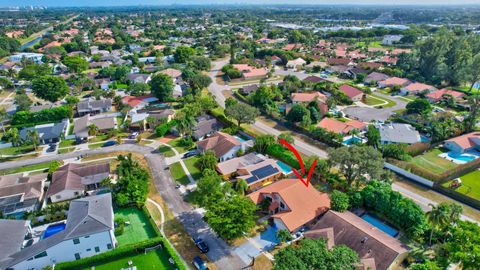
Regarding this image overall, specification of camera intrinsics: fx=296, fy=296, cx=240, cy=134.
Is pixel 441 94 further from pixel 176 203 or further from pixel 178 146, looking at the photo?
pixel 176 203

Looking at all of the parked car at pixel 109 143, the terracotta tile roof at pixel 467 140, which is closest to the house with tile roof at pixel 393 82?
the terracotta tile roof at pixel 467 140

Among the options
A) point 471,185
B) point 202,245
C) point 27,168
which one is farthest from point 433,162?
point 27,168

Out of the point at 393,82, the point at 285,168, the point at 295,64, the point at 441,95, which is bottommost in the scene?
the point at 285,168

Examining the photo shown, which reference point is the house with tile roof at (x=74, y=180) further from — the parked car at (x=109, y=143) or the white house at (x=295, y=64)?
the white house at (x=295, y=64)

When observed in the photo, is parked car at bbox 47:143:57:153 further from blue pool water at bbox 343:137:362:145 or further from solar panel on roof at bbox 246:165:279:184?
blue pool water at bbox 343:137:362:145

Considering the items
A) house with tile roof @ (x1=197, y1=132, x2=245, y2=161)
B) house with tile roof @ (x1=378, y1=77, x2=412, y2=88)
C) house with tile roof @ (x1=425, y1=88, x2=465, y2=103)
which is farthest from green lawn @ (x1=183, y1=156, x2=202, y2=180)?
house with tile roof @ (x1=378, y1=77, x2=412, y2=88)

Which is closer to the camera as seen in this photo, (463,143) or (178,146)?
(463,143)
